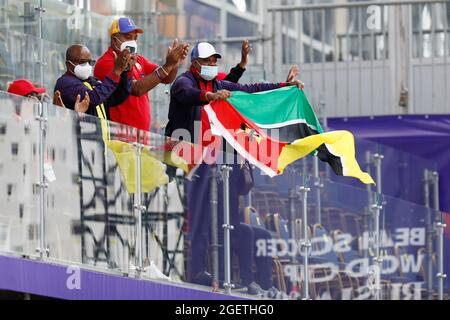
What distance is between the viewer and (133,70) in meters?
16.8

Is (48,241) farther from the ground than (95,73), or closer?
closer

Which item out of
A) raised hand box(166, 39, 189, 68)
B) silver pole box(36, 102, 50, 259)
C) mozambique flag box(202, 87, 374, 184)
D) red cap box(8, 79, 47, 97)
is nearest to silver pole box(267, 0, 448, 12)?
mozambique flag box(202, 87, 374, 184)

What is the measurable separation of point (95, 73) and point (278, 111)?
1968 mm

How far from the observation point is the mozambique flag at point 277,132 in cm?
1678

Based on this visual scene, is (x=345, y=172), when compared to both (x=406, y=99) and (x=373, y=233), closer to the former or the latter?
(x=373, y=233)

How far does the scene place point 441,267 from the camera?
65.3 feet

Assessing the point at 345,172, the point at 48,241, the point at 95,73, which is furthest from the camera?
the point at 345,172

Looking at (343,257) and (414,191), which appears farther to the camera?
(414,191)

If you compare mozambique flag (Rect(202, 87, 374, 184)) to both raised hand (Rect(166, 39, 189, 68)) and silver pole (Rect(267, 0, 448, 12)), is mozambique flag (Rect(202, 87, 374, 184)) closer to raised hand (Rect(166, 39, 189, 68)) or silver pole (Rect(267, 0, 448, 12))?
raised hand (Rect(166, 39, 189, 68))

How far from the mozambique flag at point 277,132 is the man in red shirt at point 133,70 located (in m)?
0.56

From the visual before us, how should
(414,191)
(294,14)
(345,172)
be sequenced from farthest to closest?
(294,14), (414,191), (345,172)

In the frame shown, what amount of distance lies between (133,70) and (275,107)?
1.74 meters

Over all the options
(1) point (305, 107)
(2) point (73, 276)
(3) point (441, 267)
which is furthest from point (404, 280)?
(2) point (73, 276)

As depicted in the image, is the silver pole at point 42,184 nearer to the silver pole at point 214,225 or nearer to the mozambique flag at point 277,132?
the silver pole at point 214,225
